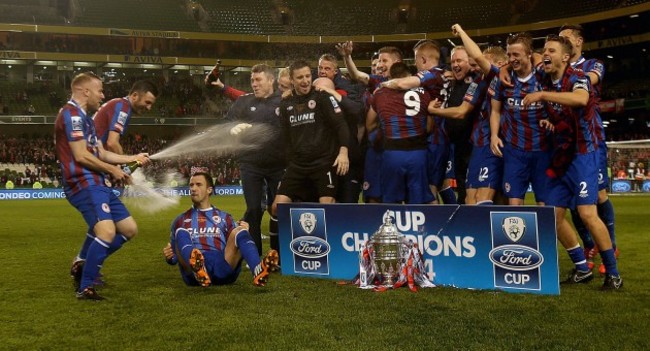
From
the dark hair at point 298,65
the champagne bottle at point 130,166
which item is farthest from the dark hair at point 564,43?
the champagne bottle at point 130,166

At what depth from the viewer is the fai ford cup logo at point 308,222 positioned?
6.74 m

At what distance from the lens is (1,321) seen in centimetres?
488

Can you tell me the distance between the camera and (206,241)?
6.14 metres

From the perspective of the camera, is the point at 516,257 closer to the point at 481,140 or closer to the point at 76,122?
the point at 481,140

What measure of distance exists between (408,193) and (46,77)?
140ft

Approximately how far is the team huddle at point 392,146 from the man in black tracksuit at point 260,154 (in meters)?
0.01

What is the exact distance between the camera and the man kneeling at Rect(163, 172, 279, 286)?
19.6 ft

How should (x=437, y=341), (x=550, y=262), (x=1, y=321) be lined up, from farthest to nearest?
(x=550, y=262), (x=1, y=321), (x=437, y=341)

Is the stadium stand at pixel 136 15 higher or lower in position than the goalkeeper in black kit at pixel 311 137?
higher

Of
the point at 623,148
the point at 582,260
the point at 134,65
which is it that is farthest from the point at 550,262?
the point at 134,65

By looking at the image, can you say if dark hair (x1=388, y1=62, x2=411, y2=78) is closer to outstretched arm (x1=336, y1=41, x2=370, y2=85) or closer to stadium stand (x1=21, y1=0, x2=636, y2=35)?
outstretched arm (x1=336, y1=41, x2=370, y2=85)

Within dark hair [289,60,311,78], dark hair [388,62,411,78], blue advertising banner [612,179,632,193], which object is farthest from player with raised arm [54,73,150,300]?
blue advertising banner [612,179,632,193]

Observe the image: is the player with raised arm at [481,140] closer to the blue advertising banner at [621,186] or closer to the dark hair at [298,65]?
the dark hair at [298,65]

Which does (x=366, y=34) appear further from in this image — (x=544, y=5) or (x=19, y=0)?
(x=19, y=0)
